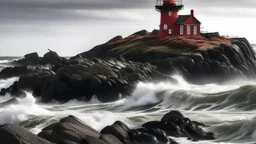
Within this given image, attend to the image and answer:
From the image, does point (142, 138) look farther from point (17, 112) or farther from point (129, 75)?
point (129, 75)

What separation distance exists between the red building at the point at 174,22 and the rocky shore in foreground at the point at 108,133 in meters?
31.2

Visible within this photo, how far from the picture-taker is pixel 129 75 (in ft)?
122

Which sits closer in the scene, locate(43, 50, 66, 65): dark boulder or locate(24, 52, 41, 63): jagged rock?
locate(43, 50, 66, 65): dark boulder

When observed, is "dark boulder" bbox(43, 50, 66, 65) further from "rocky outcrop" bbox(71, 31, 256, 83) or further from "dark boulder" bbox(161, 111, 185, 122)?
"dark boulder" bbox(161, 111, 185, 122)

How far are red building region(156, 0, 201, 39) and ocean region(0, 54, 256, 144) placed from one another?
14701 millimetres

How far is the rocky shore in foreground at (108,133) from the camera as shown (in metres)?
14.9

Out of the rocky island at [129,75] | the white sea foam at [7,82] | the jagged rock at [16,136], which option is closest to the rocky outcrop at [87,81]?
the rocky island at [129,75]

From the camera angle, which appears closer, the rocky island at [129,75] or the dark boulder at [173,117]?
the rocky island at [129,75]

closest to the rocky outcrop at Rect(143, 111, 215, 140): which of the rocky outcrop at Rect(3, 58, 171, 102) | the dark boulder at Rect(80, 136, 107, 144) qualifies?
the dark boulder at Rect(80, 136, 107, 144)

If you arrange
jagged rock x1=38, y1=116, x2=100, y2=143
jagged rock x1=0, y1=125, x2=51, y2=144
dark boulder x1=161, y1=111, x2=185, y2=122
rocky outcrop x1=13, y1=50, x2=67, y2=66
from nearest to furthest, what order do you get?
1. jagged rock x1=0, y1=125, x2=51, y2=144
2. jagged rock x1=38, y1=116, x2=100, y2=143
3. dark boulder x1=161, y1=111, x2=185, y2=122
4. rocky outcrop x1=13, y1=50, x2=67, y2=66

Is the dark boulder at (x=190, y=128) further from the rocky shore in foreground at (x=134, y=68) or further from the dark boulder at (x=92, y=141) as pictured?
the rocky shore in foreground at (x=134, y=68)

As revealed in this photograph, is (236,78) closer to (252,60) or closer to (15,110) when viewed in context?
(252,60)

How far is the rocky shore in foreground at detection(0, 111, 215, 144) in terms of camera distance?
14.9 m

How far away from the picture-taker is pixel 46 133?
1695 cm
